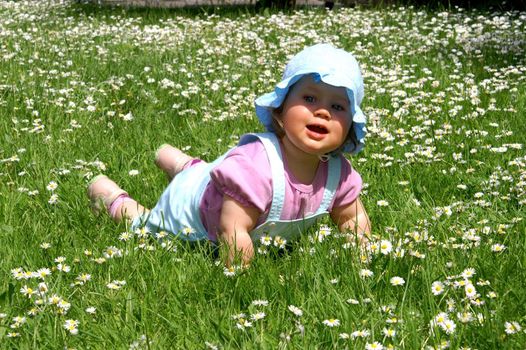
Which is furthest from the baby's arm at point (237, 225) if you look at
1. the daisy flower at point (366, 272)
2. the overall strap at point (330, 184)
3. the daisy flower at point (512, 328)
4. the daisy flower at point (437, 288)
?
the daisy flower at point (512, 328)

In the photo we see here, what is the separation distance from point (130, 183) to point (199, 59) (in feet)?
10.6

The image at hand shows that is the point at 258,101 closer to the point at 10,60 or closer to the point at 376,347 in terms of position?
the point at 376,347

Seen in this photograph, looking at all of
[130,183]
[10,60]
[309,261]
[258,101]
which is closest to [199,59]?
[10,60]

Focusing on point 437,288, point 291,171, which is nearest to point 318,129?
point 291,171

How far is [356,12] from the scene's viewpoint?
37.4 feet

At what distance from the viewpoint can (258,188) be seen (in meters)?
3.94

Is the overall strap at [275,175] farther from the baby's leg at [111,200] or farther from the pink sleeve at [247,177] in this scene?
the baby's leg at [111,200]

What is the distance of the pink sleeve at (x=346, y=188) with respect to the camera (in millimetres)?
4230

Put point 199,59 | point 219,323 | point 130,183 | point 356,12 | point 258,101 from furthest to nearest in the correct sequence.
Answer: point 356,12 < point 199,59 < point 130,183 < point 258,101 < point 219,323

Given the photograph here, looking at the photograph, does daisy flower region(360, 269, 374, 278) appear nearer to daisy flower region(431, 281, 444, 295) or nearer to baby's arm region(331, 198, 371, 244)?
daisy flower region(431, 281, 444, 295)

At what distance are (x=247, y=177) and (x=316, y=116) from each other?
16.0 inches

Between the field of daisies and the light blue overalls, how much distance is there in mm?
92

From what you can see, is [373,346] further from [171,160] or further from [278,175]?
[171,160]

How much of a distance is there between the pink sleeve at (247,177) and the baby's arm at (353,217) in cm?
44
